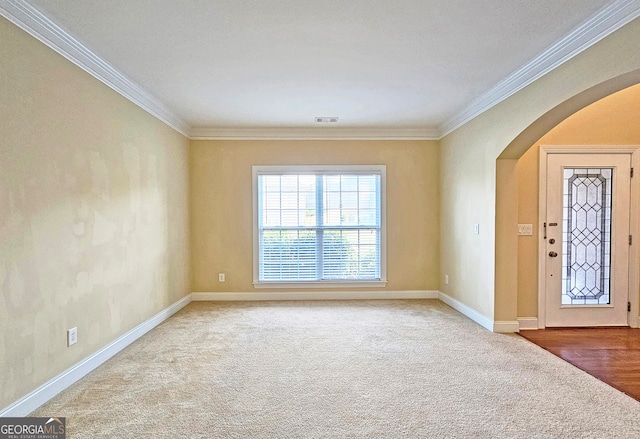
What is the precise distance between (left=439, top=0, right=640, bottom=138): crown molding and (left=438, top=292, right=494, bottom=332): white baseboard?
7.91ft

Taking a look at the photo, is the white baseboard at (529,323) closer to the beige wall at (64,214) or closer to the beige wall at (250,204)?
the beige wall at (250,204)

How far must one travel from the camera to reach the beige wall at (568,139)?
13.0ft

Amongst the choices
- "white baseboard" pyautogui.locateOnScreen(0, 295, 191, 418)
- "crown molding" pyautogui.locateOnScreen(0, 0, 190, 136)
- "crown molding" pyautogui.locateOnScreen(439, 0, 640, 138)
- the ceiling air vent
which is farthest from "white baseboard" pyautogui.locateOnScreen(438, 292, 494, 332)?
"crown molding" pyautogui.locateOnScreen(0, 0, 190, 136)

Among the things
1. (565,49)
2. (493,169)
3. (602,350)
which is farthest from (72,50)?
(602,350)

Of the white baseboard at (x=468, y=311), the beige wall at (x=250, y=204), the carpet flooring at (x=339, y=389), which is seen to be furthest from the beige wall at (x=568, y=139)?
the beige wall at (x=250, y=204)

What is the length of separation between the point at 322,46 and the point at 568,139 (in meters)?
3.08

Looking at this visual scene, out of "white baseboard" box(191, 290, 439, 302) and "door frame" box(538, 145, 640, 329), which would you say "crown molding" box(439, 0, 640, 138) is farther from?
"white baseboard" box(191, 290, 439, 302)

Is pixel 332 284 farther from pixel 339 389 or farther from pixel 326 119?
pixel 339 389

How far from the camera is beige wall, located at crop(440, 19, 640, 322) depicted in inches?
98.0

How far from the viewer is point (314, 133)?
5.39 m

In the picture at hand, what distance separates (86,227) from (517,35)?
12.2 ft

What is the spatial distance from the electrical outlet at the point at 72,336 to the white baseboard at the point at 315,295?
8.61 ft

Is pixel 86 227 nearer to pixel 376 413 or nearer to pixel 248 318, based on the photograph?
pixel 248 318

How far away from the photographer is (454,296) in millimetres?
4980
